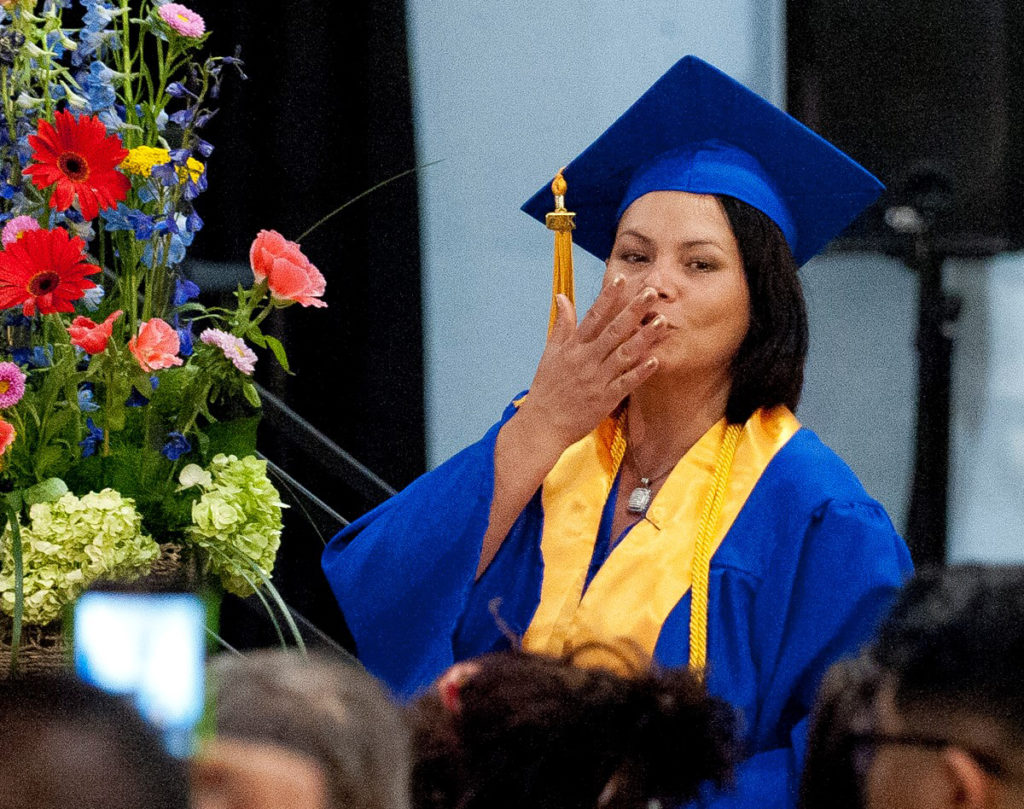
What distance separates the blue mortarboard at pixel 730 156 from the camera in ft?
5.85

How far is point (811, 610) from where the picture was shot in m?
1.60

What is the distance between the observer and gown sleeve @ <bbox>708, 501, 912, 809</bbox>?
156cm

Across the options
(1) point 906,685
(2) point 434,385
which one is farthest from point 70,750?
(2) point 434,385

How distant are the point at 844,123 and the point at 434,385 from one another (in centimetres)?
93

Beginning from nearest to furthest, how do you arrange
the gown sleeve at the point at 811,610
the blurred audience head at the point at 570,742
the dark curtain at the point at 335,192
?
the blurred audience head at the point at 570,742, the gown sleeve at the point at 811,610, the dark curtain at the point at 335,192

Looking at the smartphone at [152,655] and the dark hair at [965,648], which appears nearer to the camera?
the smartphone at [152,655]

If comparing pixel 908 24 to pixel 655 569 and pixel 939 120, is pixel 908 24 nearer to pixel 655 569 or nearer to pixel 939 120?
pixel 939 120

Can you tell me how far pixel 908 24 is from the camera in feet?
8.89

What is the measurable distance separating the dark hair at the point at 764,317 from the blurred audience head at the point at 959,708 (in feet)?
3.14

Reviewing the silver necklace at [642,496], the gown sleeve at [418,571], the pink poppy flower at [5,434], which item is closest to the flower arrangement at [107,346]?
the pink poppy flower at [5,434]

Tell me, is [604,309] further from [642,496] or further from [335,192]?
[335,192]

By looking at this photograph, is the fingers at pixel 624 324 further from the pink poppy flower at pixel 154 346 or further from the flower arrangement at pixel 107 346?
the pink poppy flower at pixel 154 346

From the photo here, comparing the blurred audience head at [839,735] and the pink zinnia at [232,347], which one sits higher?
the pink zinnia at [232,347]

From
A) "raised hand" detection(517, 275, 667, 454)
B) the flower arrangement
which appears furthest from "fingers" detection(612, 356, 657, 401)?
the flower arrangement
